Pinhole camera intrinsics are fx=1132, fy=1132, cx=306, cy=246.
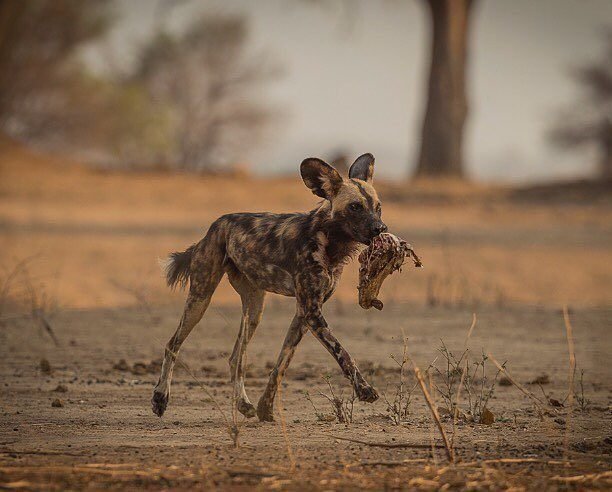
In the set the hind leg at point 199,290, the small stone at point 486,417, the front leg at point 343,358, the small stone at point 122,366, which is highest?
the hind leg at point 199,290

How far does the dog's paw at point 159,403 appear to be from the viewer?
6250mm

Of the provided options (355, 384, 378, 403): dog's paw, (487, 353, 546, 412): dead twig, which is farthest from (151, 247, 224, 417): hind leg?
(487, 353, 546, 412): dead twig

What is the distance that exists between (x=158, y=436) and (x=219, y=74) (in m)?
37.3

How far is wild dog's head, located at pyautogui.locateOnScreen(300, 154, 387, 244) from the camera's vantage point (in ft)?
19.9

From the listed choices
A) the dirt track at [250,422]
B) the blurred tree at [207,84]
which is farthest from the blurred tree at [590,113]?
the dirt track at [250,422]

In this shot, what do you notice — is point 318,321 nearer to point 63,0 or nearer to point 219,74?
point 63,0

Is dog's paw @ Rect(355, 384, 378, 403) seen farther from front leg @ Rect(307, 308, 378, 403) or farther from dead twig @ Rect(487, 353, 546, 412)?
dead twig @ Rect(487, 353, 546, 412)

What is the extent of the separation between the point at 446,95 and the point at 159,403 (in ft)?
64.7

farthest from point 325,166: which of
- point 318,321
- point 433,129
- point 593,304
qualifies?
point 433,129

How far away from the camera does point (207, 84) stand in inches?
1657

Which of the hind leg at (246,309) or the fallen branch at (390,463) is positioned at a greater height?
the hind leg at (246,309)

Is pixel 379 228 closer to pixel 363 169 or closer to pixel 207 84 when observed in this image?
pixel 363 169

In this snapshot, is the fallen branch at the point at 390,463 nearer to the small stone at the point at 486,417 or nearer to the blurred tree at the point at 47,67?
the small stone at the point at 486,417

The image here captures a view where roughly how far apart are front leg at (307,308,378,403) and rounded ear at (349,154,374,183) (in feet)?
3.20
